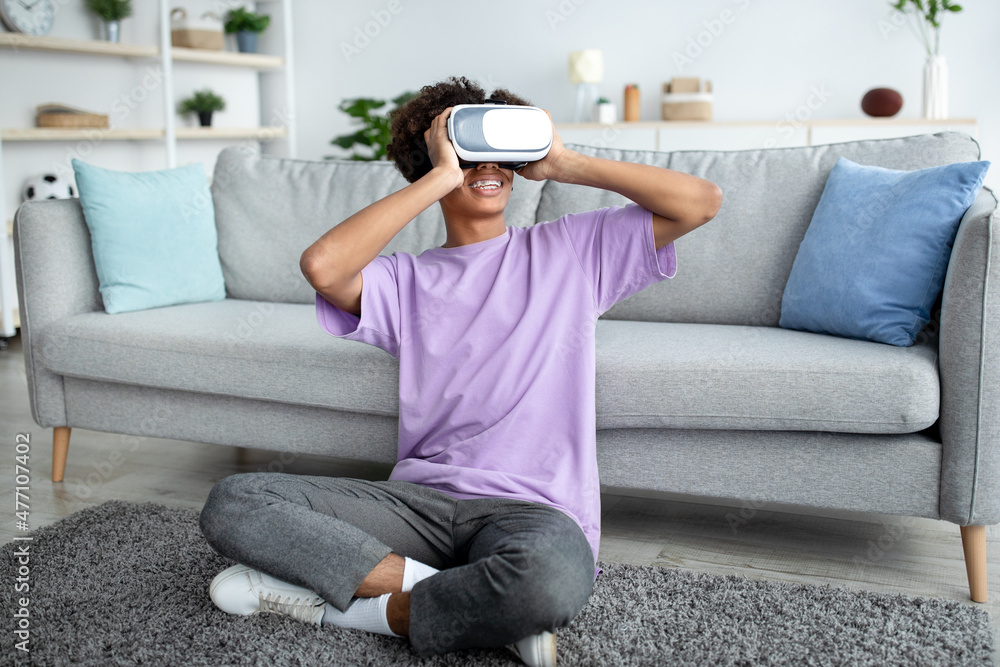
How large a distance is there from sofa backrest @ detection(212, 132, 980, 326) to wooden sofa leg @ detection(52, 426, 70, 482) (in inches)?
23.5

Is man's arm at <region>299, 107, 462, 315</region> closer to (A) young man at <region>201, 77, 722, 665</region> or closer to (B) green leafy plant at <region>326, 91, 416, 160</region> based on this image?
(A) young man at <region>201, 77, 722, 665</region>

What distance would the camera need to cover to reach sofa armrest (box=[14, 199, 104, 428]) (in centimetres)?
218

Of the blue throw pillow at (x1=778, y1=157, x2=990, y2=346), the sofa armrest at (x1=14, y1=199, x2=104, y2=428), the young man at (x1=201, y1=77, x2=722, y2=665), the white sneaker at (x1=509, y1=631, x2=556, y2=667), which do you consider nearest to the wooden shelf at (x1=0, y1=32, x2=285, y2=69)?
the sofa armrest at (x1=14, y1=199, x2=104, y2=428)

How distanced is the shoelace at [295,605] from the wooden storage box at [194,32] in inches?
158

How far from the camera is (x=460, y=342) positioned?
144 cm

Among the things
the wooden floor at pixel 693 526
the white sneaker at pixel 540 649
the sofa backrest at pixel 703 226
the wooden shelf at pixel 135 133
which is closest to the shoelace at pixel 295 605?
the white sneaker at pixel 540 649

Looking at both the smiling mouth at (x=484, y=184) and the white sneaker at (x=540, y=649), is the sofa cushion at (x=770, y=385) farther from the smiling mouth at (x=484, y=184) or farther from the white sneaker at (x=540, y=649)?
the white sneaker at (x=540, y=649)

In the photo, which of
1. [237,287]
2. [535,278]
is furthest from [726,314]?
[237,287]

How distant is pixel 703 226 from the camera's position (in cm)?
205

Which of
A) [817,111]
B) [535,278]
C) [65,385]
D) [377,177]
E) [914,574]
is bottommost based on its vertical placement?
[914,574]

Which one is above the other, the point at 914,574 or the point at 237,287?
the point at 237,287

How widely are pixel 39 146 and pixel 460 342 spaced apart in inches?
143

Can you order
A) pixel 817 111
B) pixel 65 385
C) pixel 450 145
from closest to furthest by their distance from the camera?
pixel 450 145
pixel 65 385
pixel 817 111

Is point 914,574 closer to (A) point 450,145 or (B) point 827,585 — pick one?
(B) point 827,585
